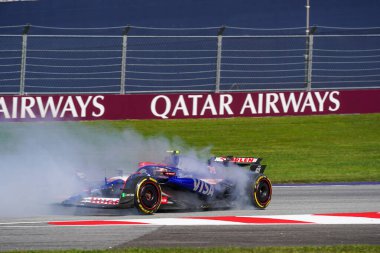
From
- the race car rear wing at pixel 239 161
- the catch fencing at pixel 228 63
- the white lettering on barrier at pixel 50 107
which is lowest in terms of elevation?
the race car rear wing at pixel 239 161

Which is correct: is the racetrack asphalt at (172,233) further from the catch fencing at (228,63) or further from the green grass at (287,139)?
the catch fencing at (228,63)

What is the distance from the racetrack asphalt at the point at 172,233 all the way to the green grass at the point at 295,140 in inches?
261

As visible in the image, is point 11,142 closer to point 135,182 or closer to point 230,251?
point 135,182

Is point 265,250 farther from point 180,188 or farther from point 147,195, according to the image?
point 180,188

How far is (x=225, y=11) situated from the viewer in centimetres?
3778

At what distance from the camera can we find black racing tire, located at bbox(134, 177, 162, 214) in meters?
11.8

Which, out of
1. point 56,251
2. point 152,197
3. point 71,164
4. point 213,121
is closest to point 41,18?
point 213,121

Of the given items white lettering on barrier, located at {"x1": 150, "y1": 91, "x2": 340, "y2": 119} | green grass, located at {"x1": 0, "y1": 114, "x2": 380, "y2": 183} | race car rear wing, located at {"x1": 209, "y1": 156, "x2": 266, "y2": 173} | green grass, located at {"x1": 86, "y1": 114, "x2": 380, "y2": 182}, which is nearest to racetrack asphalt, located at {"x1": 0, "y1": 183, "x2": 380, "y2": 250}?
race car rear wing, located at {"x1": 209, "y1": 156, "x2": 266, "y2": 173}

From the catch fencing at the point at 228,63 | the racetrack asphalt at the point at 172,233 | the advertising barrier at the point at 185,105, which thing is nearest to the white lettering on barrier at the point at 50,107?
the advertising barrier at the point at 185,105

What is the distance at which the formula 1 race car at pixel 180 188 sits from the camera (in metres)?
11.9

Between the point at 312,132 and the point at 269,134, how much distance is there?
4.04 feet

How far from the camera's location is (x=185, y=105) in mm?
24875

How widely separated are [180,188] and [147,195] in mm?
697

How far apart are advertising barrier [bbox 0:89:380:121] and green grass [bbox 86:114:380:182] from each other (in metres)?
0.24
